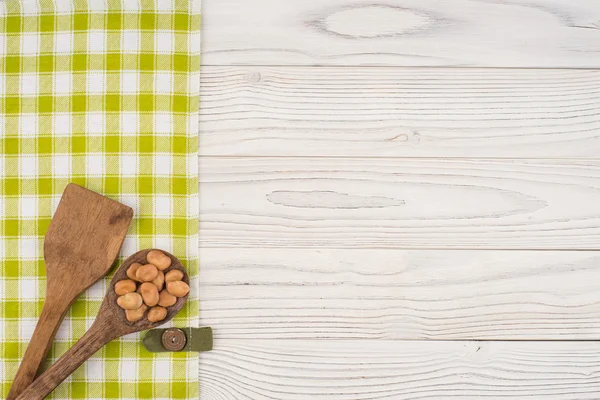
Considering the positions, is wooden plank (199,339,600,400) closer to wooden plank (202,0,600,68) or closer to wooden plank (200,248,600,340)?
wooden plank (200,248,600,340)

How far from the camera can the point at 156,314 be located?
750 millimetres

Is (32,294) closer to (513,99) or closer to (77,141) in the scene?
(77,141)

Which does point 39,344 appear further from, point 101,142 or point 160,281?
point 101,142

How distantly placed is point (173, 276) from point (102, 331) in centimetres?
14

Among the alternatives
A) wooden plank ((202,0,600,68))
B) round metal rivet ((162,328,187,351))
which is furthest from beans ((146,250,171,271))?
wooden plank ((202,0,600,68))

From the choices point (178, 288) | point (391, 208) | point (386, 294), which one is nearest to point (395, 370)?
point (386, 294)

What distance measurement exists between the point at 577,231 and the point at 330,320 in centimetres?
44

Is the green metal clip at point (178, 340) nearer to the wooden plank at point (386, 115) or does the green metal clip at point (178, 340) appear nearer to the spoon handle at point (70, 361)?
the spoon handle at point (70, 361)

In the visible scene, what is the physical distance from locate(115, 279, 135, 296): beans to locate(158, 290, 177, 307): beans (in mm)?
45

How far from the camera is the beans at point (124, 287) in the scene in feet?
2.46

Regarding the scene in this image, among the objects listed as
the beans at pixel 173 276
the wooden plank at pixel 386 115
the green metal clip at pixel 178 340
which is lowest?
the green metal clip at pixel 178 340

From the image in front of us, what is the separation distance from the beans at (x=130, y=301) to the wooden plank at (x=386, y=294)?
0.10 metres

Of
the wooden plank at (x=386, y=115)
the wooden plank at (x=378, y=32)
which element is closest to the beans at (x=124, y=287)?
the wooden plank at (x=386, y=115)

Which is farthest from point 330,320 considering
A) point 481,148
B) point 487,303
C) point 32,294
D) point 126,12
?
point 126,12
